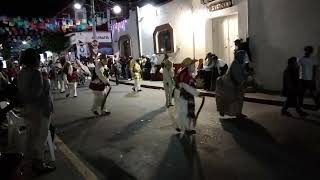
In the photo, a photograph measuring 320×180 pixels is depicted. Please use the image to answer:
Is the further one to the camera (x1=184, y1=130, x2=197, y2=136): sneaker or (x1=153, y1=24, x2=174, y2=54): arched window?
(x1=153, y1=24, x2=174, y2=54): arched window

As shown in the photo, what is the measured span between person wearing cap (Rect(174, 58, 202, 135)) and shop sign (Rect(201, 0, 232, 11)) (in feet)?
28.4

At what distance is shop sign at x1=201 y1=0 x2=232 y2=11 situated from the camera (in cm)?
1652

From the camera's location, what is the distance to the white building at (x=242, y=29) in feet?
43.2

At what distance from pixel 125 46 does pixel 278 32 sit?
18312 mm

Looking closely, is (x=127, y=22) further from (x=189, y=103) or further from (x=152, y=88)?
(x=189, y=103)

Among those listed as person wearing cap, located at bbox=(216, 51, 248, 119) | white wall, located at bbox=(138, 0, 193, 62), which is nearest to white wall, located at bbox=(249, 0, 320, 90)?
person wearing cap, located at bbox=(216, 51, 248, 119)

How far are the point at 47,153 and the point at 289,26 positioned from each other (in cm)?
956

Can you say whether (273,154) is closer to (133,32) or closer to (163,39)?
(163,39)

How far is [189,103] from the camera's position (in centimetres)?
859

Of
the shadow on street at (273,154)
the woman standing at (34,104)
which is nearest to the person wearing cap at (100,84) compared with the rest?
the shadow on street at (273,154)

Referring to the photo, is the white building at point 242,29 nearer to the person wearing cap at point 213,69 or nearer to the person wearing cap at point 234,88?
the person wearing cap at point 213,69

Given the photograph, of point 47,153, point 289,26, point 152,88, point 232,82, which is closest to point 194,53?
point 152,88

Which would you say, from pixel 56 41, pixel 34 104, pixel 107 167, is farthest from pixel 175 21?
pixel 56 41

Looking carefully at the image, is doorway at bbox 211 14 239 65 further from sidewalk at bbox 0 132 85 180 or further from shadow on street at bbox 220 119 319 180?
sidewalk at bbox 0 132 85 180
